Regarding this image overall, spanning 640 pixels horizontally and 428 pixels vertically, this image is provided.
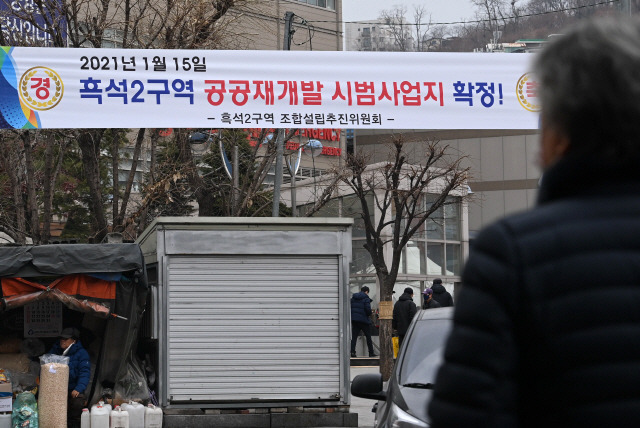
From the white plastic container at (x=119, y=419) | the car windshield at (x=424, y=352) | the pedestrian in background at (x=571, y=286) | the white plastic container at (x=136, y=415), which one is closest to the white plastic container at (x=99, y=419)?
the white plastic container at (x=119, y=419)

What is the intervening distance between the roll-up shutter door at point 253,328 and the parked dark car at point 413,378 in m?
6.12

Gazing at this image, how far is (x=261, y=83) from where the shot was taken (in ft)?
36.9

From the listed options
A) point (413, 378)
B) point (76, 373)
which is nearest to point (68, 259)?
point (76, 373)

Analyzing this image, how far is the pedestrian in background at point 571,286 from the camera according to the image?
1879 mm

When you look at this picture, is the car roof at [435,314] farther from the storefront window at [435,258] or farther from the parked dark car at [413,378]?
the storefront window at [435,258]

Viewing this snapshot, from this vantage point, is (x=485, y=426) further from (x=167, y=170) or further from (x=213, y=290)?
(x=167, y=170)

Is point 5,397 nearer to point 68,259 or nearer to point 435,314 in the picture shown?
point 68,259

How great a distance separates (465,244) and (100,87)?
105 feet

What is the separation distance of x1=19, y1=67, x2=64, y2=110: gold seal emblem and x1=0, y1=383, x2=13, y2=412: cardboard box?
14.4 ft

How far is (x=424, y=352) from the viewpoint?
24.8 ft

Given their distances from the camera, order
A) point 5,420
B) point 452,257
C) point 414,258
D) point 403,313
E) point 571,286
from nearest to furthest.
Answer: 1. point 571,286
2. point 5,420
3. point 403,313
4. point 414,258
5. point 452,257

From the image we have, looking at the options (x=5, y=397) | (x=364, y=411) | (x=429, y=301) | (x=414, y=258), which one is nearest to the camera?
(x=5, y=397)

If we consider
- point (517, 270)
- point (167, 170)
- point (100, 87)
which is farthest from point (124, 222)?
point (517, 270)

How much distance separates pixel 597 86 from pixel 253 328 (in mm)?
12394
